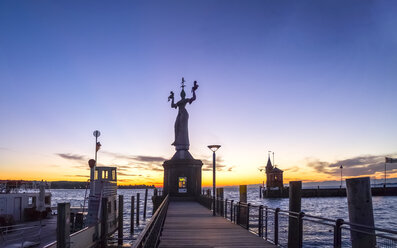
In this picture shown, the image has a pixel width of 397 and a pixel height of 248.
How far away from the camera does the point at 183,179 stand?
3616cm

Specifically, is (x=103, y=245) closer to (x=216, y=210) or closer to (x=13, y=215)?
(x=216, y=210)

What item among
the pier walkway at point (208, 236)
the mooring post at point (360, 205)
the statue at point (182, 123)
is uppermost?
the statue at point (182, 123)

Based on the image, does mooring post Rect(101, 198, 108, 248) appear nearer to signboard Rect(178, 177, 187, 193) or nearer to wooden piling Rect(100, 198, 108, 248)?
wooden piling Rect(100, 198, 108, 248)

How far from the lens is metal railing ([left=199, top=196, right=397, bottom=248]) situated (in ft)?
21.5

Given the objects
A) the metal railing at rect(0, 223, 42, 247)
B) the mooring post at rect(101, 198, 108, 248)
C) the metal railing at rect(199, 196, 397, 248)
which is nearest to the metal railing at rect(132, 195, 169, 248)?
the metal railing at rect(199, 196, 397, 248)

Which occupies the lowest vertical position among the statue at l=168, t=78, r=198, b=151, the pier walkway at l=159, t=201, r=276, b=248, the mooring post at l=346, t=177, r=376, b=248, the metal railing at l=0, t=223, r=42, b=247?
the metal railing at l=0, t=223, r=42, b=247

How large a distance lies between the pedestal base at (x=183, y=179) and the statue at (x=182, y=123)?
1.97 m

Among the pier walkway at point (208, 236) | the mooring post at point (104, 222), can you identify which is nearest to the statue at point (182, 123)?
the mooring post at point (104, 222)

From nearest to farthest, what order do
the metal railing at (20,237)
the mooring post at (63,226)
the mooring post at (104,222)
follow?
the mooring post at (63,226) → the metal railing at (20,237) → the mooring post at (104,222)

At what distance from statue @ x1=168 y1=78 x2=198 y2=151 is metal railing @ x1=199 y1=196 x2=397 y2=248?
12978 mm

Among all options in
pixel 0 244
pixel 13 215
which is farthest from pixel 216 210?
pixel 13 215

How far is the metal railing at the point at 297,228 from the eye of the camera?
6.55 meters

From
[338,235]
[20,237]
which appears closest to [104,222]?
[20,237]

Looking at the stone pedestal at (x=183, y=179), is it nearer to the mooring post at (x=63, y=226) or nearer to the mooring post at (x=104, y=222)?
the mooring post at (x=104, y=222)
